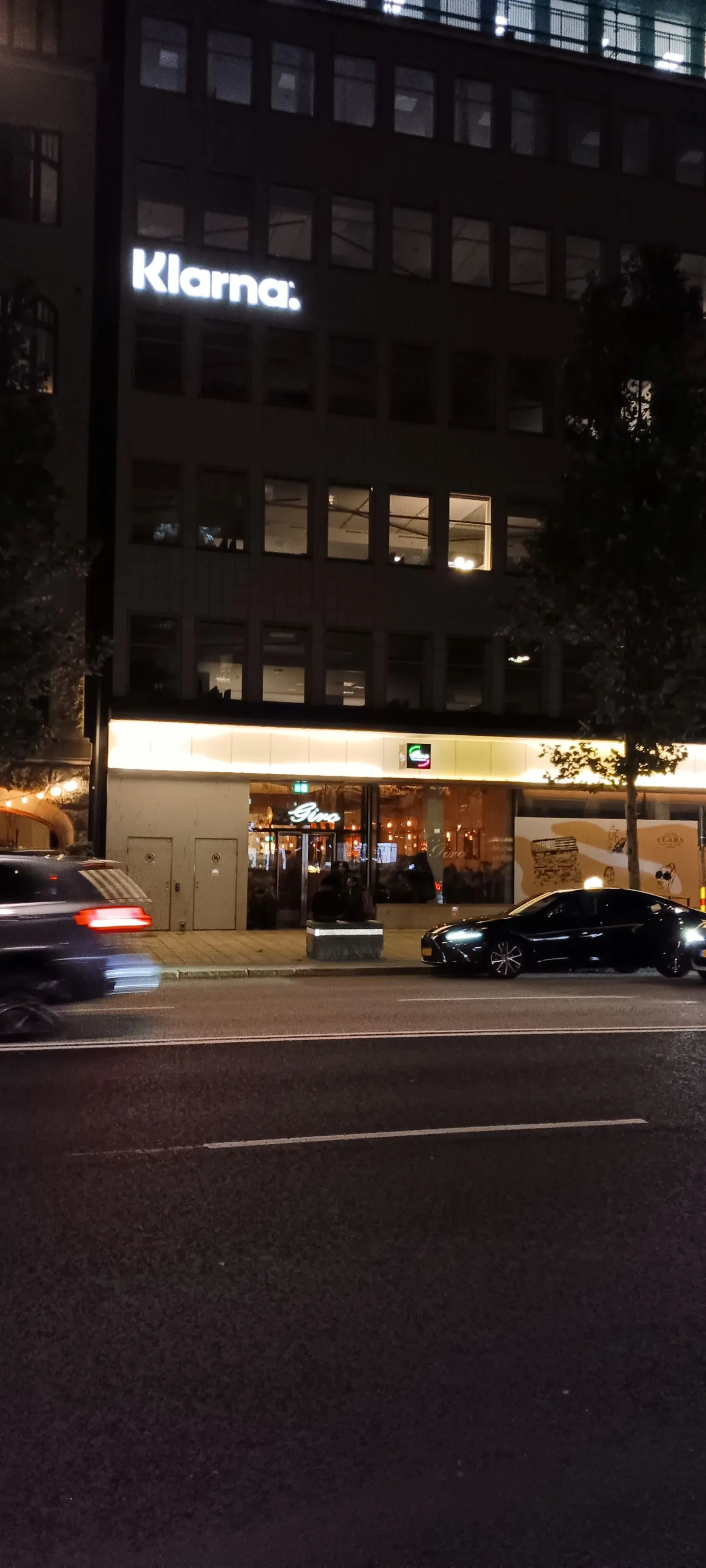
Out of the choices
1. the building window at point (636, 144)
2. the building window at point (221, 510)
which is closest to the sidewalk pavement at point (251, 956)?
the building window at point (221, 510)

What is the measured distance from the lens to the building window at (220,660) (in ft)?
93.9

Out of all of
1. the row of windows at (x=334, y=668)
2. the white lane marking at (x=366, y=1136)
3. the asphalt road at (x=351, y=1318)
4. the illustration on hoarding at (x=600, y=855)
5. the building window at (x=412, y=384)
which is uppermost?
the building window at (x=412, y=384)

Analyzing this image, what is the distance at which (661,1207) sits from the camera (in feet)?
22.0

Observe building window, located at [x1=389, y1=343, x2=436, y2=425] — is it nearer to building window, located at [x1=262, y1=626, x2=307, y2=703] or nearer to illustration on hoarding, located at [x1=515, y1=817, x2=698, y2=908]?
building window, located at [x1=262, y1=626, x2=307, y2=703]

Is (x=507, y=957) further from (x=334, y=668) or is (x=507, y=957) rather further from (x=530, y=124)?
(x=530, y=124)

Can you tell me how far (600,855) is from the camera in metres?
28.1

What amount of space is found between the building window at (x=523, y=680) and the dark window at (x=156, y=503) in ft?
26.6

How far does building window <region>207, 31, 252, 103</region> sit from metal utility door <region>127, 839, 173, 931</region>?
53.5 feet

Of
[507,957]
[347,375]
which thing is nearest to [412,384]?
[347,375]

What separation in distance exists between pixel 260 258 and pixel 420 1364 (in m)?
28.2

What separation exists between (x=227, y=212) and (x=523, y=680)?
40.4ft

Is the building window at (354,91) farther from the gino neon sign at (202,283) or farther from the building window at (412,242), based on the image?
the gino neon sign at (202,283)

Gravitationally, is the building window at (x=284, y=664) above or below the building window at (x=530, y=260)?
below

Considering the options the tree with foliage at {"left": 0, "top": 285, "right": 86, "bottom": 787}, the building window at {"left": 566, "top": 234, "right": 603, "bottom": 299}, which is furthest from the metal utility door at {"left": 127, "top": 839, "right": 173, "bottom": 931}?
A: the building window at {"left": 566, "top": 234, "right": 603, "bottom": 299}
